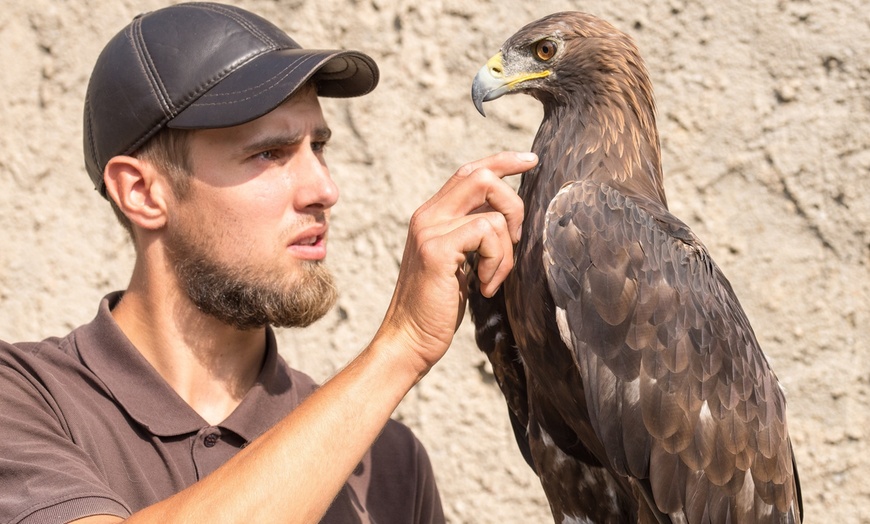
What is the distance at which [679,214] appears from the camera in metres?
3.70

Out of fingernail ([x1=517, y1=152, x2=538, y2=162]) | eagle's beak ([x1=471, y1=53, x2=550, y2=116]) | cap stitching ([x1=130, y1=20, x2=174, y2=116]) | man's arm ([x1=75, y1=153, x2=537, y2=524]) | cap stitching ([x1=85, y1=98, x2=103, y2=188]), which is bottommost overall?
man's arm ([x1=75, y1=153, x2=537, y2=524])

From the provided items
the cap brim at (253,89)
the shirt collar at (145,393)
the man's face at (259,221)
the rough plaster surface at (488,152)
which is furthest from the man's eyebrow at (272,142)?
the rough plaster surface at (488,152)

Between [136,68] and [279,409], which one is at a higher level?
[136,68]

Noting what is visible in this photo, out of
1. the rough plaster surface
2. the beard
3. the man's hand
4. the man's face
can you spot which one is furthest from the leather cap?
the rough plaster surface

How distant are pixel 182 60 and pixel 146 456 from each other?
3.48 feet

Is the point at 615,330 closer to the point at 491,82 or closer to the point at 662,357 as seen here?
the point at 662,357

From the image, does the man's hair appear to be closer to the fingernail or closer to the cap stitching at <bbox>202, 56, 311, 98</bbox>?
the cap stitching at <bbox>202, 56, 311, 98</bbox>

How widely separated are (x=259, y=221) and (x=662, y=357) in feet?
3.76

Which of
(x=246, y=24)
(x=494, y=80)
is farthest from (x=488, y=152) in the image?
(x=246, y=24)

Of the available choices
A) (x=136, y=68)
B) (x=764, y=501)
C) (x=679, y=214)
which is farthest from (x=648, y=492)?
(x=136, y=68)

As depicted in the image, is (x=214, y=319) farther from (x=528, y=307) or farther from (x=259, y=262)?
(x=528, y=307)

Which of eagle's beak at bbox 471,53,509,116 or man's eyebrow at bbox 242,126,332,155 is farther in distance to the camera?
eagle's beak at bbox 471,53,509,116

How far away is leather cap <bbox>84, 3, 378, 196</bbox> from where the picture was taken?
2.50 metres

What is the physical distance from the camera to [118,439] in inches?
92.7
